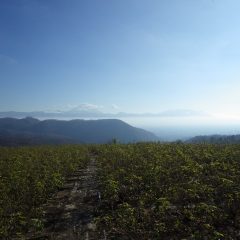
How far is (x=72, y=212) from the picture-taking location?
14.2m

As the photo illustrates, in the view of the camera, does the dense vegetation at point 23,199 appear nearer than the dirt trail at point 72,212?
No

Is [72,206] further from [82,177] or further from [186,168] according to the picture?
[82,177]

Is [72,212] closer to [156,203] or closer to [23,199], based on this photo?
[23,199]

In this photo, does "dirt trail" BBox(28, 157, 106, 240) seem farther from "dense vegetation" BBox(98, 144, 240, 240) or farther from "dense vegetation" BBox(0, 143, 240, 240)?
"dense vegetation" BBox(98, 144, 240, 240)

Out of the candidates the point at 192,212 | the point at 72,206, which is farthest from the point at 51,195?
the point at 192,212

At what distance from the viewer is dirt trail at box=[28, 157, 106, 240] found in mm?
11703

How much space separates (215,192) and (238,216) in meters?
2.15

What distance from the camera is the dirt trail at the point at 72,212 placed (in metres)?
11.7

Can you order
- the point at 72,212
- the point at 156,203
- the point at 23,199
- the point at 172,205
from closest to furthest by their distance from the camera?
the point at 156,203 < the point at 172,205 < the point at 72,212 < the point at 23,199

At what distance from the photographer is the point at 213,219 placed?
464 inches

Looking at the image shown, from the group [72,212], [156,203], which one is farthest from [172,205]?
[72,212]

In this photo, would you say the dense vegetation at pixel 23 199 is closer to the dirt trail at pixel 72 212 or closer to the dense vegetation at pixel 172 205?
the dirt trail at pixel 72 212

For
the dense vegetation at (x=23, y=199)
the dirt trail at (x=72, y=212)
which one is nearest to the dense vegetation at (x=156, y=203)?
the dense vegetation at (x=23, y=199)

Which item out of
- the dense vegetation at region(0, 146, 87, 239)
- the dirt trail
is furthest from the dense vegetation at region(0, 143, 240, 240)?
the dirt trail
